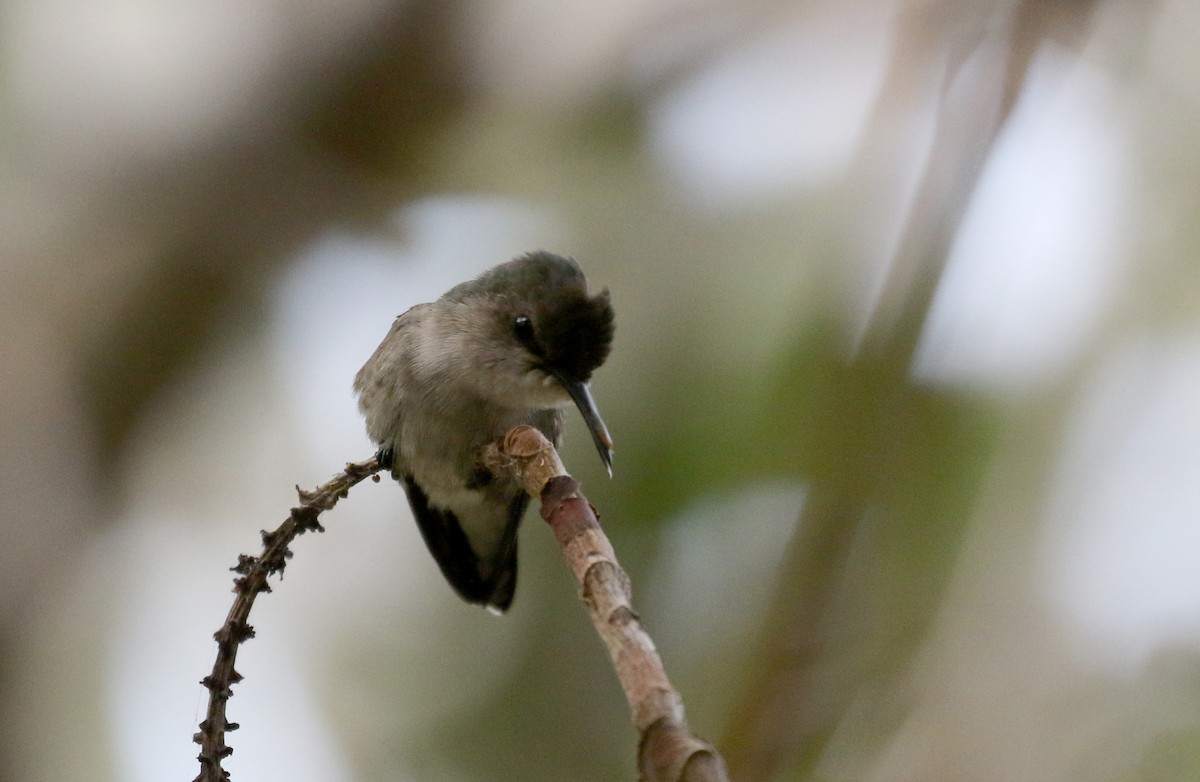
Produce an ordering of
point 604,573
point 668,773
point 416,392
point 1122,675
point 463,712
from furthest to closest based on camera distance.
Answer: point 463,712, point 416,392, point 1122,675, point 604,573, point 668,773

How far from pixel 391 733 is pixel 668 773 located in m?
2.09

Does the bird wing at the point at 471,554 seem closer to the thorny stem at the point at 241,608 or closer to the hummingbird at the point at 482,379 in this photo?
the hummingbird at the point at 482,379

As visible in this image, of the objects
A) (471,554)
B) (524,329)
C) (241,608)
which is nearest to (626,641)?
(241,608)

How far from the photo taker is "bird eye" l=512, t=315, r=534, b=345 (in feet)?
6.16

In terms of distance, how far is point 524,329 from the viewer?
1891 millimetres

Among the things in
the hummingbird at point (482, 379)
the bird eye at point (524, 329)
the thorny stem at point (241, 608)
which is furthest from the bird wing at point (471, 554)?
the thorny stem at point (241, 608)

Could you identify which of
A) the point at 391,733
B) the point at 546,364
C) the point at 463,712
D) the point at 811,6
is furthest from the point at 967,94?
the point at 391,733

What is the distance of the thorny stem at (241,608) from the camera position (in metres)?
0.95

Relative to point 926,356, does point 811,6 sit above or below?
above

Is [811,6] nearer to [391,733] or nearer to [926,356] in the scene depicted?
[926,356]

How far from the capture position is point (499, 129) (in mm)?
2535

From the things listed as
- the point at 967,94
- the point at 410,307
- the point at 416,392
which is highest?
the point at 410,307

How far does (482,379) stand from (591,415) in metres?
0.37

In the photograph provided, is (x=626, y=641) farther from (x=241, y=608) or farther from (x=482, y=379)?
(x=482, y=379)
